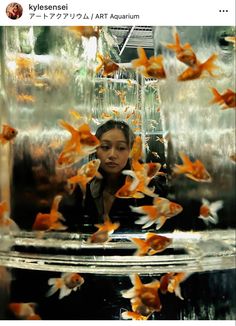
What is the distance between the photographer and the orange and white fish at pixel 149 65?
1599mm

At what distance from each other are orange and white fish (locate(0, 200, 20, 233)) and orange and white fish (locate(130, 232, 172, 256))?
51 cm

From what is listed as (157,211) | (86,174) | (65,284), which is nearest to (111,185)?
(86,174)

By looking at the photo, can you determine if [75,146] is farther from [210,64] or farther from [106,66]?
[210,64]

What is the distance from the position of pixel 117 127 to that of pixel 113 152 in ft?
0.35

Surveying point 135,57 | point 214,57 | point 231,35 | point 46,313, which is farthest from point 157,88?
point 46,313

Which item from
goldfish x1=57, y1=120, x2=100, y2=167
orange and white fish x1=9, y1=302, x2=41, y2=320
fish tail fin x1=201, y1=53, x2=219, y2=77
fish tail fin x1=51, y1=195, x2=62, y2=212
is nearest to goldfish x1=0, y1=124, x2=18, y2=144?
goldfish x1=57, y1=120, x2=100, y2=167

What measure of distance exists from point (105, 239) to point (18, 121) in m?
0.62

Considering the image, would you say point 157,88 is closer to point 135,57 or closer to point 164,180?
point 135,57

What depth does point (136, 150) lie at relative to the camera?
5.32 feet

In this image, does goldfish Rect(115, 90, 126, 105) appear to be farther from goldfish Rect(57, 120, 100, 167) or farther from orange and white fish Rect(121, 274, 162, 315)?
orange and white fish Rect(121, 274, 162, 315)

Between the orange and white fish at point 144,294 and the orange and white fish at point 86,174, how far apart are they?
45cm

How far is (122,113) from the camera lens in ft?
5.30

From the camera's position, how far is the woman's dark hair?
1615 mm
